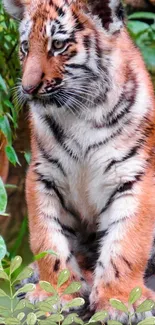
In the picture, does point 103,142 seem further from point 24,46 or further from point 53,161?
point 24,46

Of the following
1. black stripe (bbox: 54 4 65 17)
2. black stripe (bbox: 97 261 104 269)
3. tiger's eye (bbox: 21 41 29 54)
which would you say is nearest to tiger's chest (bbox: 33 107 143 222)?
black stripe (bbox: 97 261 104 269)

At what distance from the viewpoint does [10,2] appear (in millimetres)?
4211

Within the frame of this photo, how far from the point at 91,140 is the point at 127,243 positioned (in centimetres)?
49

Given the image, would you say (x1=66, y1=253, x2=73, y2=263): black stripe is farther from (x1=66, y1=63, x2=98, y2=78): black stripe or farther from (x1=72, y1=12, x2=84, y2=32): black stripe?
(x1=72, y1=12, x2=84, y2=32): black stripe

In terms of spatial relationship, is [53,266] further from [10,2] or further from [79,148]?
[10,2]

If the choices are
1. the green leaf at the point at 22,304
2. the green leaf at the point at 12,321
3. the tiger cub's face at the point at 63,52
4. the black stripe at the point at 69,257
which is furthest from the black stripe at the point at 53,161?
the green leaf at the point at 12,321

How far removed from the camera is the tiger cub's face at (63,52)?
3.80 m

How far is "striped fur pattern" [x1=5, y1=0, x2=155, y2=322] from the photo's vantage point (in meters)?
3.88

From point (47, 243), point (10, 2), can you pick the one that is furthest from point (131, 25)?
point (47, 243)

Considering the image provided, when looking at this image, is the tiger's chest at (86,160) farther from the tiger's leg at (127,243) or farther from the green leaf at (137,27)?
the green leaf at (137,27)

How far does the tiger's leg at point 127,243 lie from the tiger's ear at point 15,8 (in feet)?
3.11

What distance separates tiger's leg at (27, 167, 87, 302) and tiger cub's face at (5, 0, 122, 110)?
44 centimetres

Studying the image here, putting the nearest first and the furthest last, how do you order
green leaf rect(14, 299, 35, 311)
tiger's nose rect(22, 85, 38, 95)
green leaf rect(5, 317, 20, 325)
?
green leaf rect(5, 317, 20, 325), green leaf rect(14, 299, 35, 311), tiger's nose rect(22, 85, 38, 95)

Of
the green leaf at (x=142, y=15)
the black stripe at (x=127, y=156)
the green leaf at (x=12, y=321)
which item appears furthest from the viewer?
the green leaf at (x=142, y=15)
